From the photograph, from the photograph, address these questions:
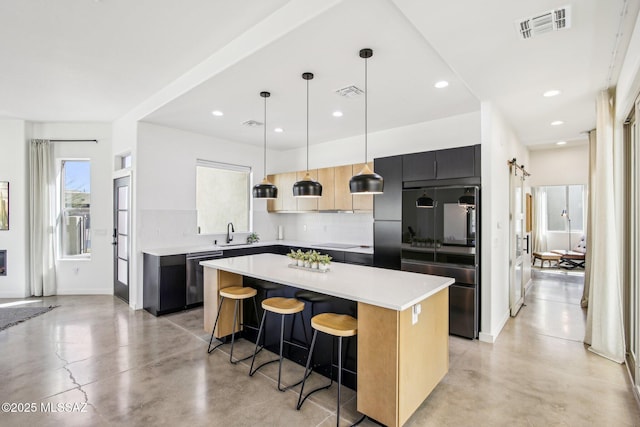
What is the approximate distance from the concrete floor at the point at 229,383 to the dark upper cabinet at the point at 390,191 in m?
1.73

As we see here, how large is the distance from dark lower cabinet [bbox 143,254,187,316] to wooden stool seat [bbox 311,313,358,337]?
288cm

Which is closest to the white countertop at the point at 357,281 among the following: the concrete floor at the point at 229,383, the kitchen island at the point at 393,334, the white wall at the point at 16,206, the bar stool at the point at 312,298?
the kitchen island at the point at 393,334

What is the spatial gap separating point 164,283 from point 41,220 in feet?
9.71

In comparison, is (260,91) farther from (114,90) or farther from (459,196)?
(459,196)

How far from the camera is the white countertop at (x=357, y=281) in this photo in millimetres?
2090

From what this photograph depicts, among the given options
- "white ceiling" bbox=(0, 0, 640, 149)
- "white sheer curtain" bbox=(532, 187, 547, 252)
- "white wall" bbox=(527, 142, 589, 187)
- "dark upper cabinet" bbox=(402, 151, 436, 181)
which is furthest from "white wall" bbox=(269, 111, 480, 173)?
"white sheer curtain" bbox=(532, 187, 547, 252)

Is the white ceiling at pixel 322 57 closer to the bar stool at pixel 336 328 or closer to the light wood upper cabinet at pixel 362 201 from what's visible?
the light wood upper cabinet at pixel 362 201

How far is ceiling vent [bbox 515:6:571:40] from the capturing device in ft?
6.71

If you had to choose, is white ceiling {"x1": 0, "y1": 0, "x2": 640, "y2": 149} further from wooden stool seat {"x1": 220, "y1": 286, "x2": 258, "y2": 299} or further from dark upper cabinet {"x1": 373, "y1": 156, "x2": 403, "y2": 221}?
wooden stool seat {"x1": 220, "y1": 286, "x2": 258, "y2": 299}

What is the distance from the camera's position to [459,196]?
363cm

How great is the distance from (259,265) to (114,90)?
2997 millimetres

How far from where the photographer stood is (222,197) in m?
5.83

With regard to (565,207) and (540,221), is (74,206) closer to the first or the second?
(540,221)

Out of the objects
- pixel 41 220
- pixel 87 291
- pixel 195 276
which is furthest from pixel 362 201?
pixel 41 220
